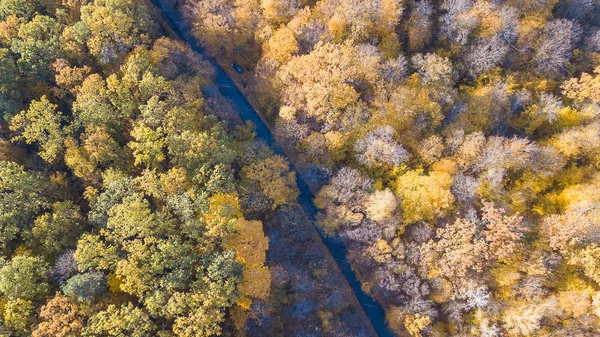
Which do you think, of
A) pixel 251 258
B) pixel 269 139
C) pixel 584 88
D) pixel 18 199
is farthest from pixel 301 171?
pixel 584 88

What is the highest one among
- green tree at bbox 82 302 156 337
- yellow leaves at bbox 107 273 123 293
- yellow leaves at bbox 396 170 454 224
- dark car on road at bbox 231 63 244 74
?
dark car on road at bbox 231 63 244 74

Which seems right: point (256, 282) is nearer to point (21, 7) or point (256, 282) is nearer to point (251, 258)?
point (251, 258)

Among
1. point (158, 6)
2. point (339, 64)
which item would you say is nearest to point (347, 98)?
point (339, 64)

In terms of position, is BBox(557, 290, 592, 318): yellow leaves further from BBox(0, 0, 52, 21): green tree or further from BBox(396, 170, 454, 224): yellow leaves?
BBox(0, 0, 52, 21): green tree

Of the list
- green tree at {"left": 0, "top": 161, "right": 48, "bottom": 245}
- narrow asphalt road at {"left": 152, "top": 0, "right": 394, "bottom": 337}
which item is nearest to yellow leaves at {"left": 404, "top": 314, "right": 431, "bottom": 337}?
narrow asphalt road at {"left": 152, "top": 0, "right": 394, "bottom": 337}

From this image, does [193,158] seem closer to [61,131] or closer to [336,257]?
[61,131]
